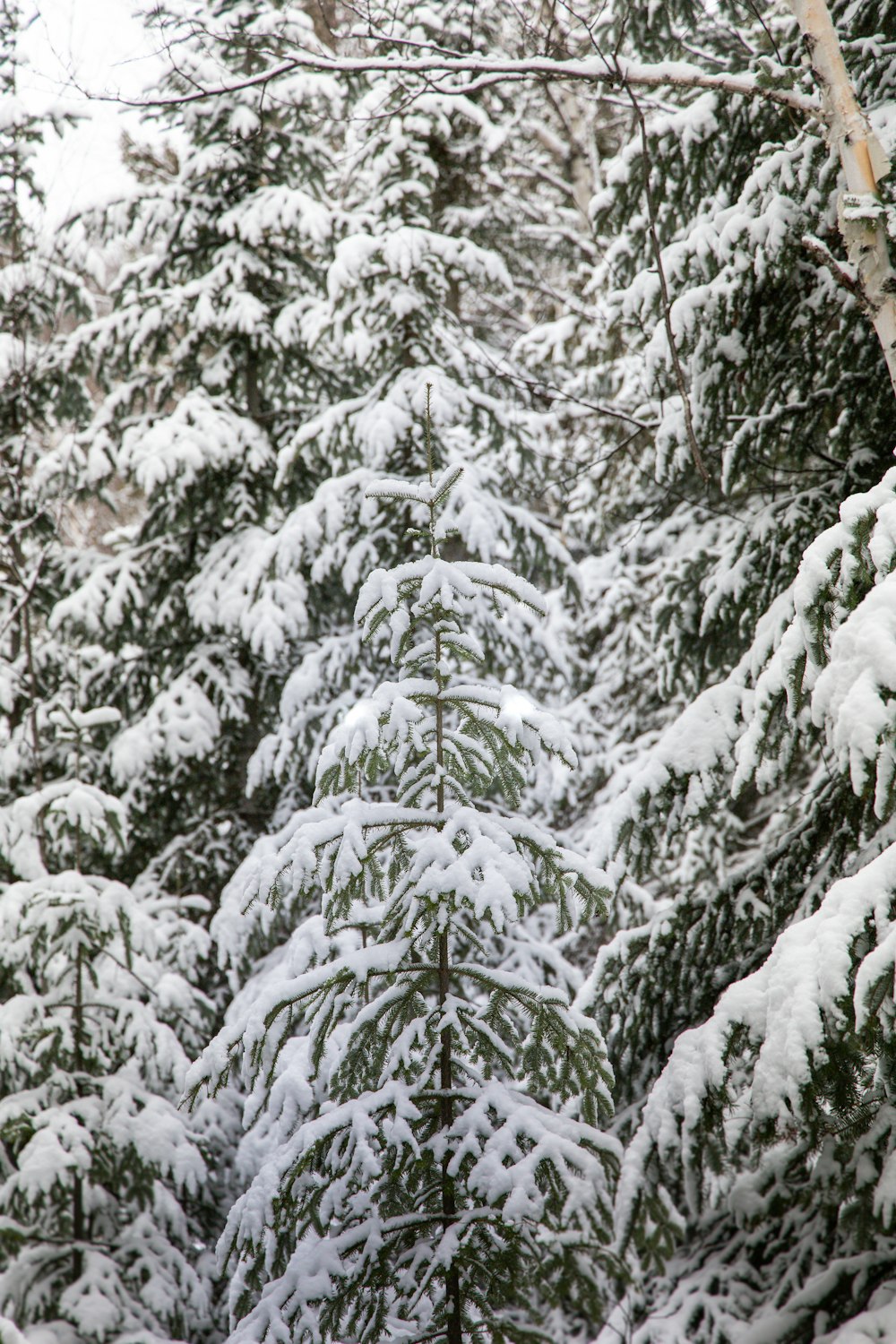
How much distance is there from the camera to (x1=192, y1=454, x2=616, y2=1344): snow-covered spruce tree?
234 cm

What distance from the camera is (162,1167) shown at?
14.8 feet

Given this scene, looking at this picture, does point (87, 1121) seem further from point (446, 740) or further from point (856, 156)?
point (856, 156)

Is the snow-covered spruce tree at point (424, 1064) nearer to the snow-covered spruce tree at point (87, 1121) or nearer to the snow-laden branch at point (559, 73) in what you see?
the snow-laden branch at point (559, 73)

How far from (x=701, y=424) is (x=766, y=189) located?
984 mm

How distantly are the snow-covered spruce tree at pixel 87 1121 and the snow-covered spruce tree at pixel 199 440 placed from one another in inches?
85.8

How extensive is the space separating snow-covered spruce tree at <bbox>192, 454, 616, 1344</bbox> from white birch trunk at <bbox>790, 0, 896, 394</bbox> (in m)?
1.70

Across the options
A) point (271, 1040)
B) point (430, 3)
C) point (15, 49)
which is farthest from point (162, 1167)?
point (430, 3)

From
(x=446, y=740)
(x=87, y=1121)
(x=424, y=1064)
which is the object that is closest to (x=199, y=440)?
Result: (x=87, y=1121)

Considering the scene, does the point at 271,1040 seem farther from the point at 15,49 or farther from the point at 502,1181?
the point at 15,49

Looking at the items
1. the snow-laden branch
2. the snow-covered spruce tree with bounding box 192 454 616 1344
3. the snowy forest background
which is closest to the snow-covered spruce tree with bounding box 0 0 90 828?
the snowy forest background

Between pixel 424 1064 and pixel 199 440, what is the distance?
18.3 feet

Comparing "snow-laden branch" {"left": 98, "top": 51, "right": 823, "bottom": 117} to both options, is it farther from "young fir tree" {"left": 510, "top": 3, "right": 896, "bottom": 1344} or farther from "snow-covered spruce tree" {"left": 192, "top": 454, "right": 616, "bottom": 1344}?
"snow-covered spruce tree" {"left": 192, "top": 454, "right": 616, "bottom": 1344}

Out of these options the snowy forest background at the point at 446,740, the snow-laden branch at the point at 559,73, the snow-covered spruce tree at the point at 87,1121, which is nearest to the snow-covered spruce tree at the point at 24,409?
the snowy forest background at the point at 446,740

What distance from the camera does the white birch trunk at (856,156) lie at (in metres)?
3.21
